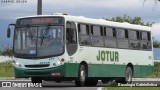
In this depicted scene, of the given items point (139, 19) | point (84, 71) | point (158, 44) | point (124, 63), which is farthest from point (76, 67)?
point (158, 44)

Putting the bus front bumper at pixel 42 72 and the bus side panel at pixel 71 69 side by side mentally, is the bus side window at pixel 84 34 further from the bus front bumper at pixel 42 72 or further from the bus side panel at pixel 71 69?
the bus front bumper at pixel 42 72

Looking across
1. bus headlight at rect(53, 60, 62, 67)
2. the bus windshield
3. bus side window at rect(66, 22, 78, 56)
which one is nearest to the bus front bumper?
bus headlight at rect(53, 60, 62, 67)

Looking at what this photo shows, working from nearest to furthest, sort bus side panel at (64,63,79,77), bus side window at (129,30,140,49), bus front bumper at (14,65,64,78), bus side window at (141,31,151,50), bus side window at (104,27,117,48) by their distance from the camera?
bus front bumper at (14,65,64,78) < bus side panel at (64,63,79,77) < bus side window at (104,27,117,48) < bus side window at (129,30,140,49) < bus side window at (141,31,151,50)

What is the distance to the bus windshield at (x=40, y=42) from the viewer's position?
26453 mm

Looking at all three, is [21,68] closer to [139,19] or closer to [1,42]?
[1,42]

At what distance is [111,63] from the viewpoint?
101 ft

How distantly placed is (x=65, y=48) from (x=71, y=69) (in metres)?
0.98

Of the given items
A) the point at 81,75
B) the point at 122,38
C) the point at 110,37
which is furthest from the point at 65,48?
the point at 122,38

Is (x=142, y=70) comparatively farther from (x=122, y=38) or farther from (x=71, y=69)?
(x=71, y=69)

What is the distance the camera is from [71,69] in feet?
87.6

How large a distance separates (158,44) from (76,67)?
85975 mm

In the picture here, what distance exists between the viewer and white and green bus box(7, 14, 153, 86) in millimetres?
26406

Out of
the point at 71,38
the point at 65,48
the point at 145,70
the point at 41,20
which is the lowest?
the point at 145,70

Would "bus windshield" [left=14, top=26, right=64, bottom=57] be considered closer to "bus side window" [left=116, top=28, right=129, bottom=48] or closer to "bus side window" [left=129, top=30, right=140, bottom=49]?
"bus side window" [left=116, top=28, right=129, bottom=48]
